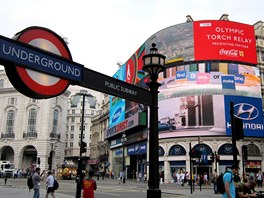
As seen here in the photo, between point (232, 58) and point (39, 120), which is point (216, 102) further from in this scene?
point (39, 120)

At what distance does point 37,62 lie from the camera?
15.6ft

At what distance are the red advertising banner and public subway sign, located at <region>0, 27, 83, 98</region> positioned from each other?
43.1 m

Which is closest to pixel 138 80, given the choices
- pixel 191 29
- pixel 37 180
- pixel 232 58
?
pixel 191 29

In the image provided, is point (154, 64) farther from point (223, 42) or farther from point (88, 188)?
point (223, 42)

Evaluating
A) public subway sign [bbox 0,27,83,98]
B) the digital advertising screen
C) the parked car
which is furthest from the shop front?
public subway sign [bbox 0,27,83,98]

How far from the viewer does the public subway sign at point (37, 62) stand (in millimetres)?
4453

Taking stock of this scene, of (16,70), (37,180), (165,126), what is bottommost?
(37,180)

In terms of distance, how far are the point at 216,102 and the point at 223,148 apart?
21.0ft

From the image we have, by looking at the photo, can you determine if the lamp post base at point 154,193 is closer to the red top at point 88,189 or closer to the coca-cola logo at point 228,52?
the red top at point 88,189

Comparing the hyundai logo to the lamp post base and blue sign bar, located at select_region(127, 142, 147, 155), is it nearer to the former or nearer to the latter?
blue sign bar, located at select_region(127, 142, 147, 155)

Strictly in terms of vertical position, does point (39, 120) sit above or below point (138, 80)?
below

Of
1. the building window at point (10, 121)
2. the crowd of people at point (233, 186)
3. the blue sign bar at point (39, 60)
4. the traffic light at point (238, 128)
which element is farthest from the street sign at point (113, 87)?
the building window at point (10, 121)

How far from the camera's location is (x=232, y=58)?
153ft

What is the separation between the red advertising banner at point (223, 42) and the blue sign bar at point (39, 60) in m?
42.9
